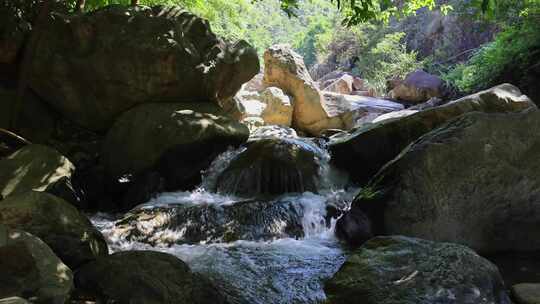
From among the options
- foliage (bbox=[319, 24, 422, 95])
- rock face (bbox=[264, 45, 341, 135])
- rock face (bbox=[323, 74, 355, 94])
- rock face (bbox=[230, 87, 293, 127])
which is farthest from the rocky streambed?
foliage (bbox=[319, 24, 422, 95])

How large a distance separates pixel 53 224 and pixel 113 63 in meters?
5.26

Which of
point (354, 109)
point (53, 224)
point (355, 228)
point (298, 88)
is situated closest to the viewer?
point (53, 224)

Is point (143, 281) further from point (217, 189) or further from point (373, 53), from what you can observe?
point (373, 53)

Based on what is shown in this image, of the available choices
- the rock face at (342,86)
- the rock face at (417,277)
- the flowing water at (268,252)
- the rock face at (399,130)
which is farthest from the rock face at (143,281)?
the rock face at (342,86)

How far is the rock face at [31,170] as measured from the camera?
21.2ft

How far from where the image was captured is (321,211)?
7027mm

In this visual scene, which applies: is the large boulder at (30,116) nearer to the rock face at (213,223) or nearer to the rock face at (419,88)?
the rock face at (213,223)

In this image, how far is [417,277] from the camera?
3.77 m

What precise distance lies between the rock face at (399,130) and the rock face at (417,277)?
424 cm

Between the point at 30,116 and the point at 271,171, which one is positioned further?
the point at 30,116

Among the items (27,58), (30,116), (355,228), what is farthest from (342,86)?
(355,228)

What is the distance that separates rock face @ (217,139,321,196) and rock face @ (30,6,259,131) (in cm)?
208

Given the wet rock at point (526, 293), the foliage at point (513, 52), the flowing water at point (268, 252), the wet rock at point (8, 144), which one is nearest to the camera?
the wet rock at point (526, 293)

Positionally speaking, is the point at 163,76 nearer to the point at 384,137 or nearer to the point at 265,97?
the point at 384,137
